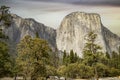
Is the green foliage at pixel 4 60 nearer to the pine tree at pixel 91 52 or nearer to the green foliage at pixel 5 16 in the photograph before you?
the green foliage at pixel 5 16

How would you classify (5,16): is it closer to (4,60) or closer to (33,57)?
(4,60)

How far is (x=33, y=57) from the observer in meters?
45.4

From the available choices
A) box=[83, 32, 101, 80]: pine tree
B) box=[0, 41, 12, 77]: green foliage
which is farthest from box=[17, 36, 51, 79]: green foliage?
box=[83, 32, 101, 80]: pine tree

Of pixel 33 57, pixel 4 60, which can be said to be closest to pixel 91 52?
pixel 33 57

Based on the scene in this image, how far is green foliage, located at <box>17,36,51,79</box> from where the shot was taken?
44594 mm

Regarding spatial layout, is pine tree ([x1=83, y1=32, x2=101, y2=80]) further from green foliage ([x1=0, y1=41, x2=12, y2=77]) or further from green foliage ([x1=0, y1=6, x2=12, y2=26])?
green foliage ([x1=0, y1=6, x2=12, y2=26])

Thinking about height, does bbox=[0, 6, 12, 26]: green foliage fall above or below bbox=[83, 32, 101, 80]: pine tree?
above

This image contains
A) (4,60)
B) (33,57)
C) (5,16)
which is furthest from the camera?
(33,57)

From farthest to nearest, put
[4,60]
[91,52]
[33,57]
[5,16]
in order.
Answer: [91,52], [33,57], [4,60], [5,16]

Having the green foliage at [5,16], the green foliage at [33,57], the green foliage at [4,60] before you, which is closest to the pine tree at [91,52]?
the green foliage at [33,57]

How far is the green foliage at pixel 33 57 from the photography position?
146 feet

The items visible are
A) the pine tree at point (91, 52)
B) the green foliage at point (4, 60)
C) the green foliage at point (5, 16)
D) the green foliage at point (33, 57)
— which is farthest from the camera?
the pine tree at point (91, 52)

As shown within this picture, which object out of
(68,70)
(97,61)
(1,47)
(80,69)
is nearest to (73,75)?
(68,70)

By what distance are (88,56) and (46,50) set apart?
13.5 m
